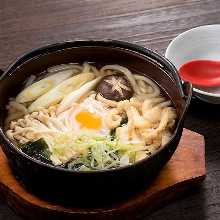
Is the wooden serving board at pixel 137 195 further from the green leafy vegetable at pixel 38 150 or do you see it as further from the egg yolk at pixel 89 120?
the egg yolk at pixel 89 120

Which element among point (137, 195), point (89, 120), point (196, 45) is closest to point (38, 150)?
point (89, 120)

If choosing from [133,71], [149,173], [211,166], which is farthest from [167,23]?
[149,173]

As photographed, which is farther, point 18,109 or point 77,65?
point 77,65

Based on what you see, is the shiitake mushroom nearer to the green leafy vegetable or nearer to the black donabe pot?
the black donabe pot

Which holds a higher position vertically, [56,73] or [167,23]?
[56,73]

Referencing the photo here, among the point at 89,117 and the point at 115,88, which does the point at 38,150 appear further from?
the point at 115,88

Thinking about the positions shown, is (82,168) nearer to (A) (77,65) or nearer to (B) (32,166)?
(B) (32,166)
